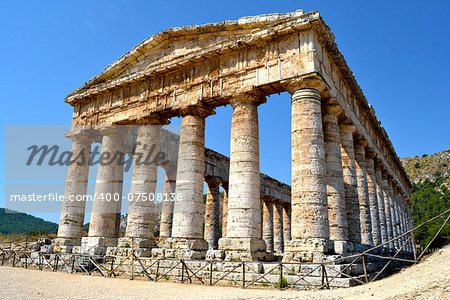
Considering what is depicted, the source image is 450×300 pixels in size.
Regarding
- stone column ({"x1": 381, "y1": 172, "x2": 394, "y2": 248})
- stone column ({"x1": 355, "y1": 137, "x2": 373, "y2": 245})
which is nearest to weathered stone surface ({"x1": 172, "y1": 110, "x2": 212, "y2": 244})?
stone column ({"x1": 355, "y1": 137, "x2": 373, "y2": 245})

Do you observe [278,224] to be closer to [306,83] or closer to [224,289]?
[306,83]

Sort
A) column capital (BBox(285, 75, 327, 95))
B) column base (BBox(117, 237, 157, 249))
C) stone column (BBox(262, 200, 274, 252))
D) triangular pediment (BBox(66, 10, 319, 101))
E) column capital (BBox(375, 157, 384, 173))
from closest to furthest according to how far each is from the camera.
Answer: column capital (BBox(285, 75, 327, 95))
triangular pediment (BBox(66, 10, 319, 101))
column base (BBox(117, 237, 157, 249))
column capital (BBox(375, 157, 384, 173))
stone column (BBox(262, 200, 274, 252))

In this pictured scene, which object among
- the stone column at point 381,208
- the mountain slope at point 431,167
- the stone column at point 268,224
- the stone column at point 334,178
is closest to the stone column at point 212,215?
the stone column at point 268,224

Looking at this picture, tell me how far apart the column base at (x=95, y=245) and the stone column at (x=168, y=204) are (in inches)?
251

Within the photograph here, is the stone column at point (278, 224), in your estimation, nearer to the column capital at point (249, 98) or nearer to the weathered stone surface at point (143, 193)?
the weathered stone surface at point (143, 193)

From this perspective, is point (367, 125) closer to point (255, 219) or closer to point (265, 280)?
point (255, 219)

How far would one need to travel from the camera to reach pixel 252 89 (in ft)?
46.9

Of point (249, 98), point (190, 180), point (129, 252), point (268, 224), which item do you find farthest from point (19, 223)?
point (249, 98)

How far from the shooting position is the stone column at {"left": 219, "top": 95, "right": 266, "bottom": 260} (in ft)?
41.7

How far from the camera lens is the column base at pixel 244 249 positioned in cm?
1224

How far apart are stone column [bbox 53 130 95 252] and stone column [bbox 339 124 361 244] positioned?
48.4 feet

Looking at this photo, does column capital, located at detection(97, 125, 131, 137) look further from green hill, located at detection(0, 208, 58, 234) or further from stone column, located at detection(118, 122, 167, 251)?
green hill, located at detection(0, 208, 58, 234)

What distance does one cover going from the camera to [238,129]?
14.4m

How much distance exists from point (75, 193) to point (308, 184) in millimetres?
14224
